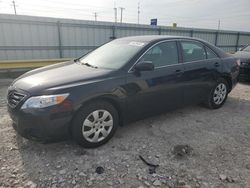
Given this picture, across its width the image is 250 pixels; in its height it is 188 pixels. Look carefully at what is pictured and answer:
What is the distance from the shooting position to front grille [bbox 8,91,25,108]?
8.97 ft

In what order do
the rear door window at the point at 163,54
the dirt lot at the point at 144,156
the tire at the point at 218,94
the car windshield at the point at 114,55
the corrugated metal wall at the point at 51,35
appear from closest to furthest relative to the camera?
1. the dirt lot at the point at 144,156
2. the car windshield at the point at 114,55
3. the rear door window at the point at 163,54
4. the tire at the point at 218,94
5. the corrugated metal wall at the point at 51,35

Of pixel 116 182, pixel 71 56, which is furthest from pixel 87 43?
pixel 116 182

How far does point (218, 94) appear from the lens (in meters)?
4.64

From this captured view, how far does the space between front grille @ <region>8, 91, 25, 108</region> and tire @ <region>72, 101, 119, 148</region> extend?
29.3 inches

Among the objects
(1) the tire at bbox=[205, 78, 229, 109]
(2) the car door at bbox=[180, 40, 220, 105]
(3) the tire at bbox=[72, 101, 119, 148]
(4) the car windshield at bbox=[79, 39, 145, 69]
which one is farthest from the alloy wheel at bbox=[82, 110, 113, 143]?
(1) the tire at bbox=[205, 78, 229, 109]

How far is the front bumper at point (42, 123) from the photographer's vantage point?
259 centimetres

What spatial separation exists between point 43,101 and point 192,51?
2909 millimetres

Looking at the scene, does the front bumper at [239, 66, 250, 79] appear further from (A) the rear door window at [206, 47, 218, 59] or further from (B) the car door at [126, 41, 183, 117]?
(B) the car door at [126, 41, 183, 117]

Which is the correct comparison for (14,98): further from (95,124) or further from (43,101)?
(95,124)

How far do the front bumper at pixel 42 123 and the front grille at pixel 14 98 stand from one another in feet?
0.36

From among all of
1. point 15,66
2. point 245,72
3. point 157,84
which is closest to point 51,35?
point 15,66

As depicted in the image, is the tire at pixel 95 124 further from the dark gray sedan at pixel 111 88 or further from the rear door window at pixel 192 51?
the rear door window at pixel 192 51

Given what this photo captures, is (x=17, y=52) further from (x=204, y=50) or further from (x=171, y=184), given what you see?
(x=171, y=184)

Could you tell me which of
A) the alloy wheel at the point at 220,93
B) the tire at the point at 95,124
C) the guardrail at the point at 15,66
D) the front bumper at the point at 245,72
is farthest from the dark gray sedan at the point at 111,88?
the guardrail at the point at 15,66
